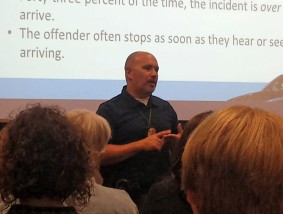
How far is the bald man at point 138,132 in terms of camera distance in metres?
2.86

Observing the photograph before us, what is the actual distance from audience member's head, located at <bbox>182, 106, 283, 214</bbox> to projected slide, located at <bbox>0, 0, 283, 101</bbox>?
252cm

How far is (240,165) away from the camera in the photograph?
889 millimetres

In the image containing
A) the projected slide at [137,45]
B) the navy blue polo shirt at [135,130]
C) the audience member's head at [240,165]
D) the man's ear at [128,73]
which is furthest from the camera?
the projected slide at [137,45]

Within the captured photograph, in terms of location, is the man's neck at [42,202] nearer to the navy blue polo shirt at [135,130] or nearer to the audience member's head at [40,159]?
the audience member's head at [40,159]

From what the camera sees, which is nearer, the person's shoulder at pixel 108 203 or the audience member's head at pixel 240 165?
the audience member's head at pixel 240 165

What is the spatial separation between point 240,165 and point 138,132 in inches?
85.3

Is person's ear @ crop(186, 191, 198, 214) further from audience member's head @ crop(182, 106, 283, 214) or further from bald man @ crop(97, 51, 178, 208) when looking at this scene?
bald man @ crop(97, 51, 178, 208)

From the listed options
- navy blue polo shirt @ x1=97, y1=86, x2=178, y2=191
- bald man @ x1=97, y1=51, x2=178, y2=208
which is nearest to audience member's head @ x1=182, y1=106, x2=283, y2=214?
bald man @ x1=97, y1=51, x2=178, y2=208

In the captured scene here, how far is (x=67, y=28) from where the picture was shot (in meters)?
3.39

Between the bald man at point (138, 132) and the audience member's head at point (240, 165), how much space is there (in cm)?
186

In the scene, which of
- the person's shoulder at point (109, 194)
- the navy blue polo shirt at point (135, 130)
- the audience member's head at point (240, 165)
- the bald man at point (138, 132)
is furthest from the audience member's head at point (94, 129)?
the audience member's head at point (240, 165)

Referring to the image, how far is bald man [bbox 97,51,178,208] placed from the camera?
9.39 ft

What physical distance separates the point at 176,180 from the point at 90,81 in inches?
68.3

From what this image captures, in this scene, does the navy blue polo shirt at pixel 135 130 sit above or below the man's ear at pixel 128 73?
below
